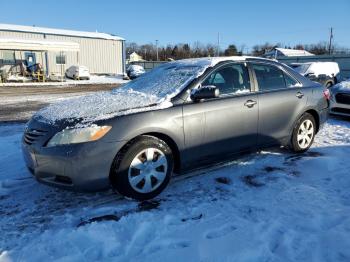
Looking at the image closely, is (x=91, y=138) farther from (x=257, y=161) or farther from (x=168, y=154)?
(x=257, y=161)

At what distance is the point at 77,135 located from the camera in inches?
144

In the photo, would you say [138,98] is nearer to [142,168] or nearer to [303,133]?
[142,168]

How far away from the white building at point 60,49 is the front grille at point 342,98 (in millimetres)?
26769

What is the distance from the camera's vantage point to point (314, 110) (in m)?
5.84

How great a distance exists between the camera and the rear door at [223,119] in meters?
4.32

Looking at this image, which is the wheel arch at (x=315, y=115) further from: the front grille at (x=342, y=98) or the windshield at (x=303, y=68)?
the windshield at (x=303, y=68)

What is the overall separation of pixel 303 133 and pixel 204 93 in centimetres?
230

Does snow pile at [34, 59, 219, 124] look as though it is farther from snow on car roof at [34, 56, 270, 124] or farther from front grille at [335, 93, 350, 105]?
front grille at [335, 93, 350, 105]

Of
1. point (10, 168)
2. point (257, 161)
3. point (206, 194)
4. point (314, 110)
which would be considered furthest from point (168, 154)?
point (314, 110)

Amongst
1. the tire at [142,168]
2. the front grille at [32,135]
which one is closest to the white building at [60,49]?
the front grille at [32,135]

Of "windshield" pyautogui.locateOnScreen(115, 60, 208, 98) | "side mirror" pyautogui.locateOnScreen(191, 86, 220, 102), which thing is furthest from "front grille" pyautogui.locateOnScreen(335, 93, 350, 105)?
"side mirror" pyautogui.locateOnScreen(191, 86, 220, 102)

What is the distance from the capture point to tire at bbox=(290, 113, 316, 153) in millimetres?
5641

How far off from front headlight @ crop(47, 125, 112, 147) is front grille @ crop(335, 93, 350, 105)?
724cm

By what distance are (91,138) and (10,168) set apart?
7.10 ft
